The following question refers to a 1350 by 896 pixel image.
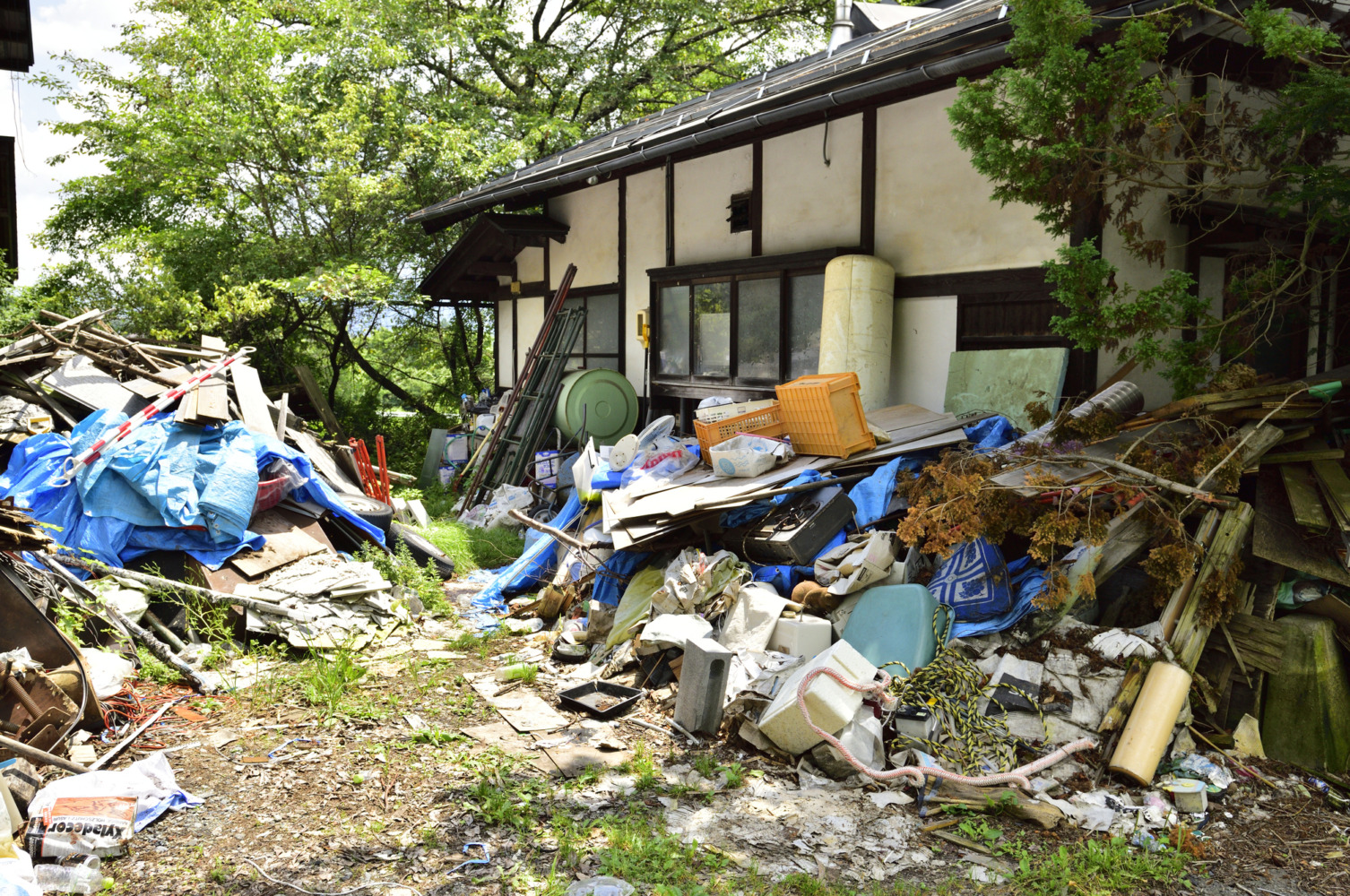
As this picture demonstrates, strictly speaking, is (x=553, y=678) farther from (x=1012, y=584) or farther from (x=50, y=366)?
(x=50, y=366)

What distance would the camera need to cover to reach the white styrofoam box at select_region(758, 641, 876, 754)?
4.56 metres

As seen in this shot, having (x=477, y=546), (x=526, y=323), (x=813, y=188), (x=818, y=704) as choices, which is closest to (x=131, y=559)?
(x=477, y=546)

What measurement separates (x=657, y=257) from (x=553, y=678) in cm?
669

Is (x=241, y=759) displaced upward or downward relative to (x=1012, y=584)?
downward

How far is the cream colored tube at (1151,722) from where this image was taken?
14.1ft

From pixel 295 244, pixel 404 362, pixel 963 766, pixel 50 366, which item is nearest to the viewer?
pixel 963 766

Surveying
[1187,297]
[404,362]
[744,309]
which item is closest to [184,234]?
[404,362]

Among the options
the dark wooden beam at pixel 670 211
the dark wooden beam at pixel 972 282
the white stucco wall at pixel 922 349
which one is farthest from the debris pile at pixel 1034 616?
the dark wooden beam at pixel 670 211

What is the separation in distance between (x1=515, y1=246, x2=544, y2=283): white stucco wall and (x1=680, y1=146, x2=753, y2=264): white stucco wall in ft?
12.4

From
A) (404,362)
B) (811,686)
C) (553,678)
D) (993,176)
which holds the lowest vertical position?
(553,678)

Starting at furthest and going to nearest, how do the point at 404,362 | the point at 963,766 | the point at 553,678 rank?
the point at 404,362 < the point at 553,678 < the point at 963,766

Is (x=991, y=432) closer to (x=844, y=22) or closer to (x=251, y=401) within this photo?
(x=251, y=401)

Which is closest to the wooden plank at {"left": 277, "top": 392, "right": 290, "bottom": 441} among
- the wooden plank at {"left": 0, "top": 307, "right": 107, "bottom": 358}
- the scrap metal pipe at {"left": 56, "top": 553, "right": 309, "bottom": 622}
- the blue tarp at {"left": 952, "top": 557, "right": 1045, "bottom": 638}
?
the wooden plank at {"left": 0, "top": 307, "right": 107, "bottom": 358}

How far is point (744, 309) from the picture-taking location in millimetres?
9883
